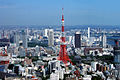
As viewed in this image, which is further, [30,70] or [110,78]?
[30,70]

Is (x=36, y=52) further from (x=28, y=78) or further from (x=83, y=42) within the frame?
(x=28, y=78)

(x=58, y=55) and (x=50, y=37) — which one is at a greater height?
(x=50, y=37)

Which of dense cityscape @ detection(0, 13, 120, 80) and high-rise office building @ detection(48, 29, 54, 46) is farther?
high-rise office building @ detection(48, 29, 54, 46)

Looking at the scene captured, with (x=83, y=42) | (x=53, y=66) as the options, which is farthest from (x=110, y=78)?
(x=83, y=42)

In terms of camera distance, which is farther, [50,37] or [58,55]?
[50,37]

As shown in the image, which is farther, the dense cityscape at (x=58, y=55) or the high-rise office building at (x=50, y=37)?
the high-rise office building at (x=50, y=37)

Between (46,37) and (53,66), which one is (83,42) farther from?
(53,66)

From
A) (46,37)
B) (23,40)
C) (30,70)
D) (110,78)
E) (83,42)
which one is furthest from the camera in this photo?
(46,37)

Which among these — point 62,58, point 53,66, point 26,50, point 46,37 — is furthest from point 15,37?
point 53,66

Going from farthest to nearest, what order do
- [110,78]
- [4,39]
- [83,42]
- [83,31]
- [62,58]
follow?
[83,31], [83,42], [4,39], [62,58], [110,78]
